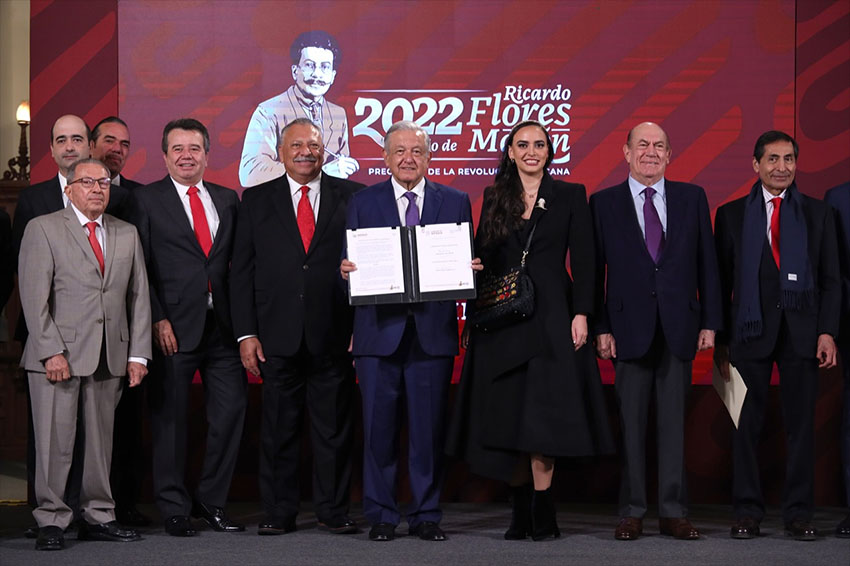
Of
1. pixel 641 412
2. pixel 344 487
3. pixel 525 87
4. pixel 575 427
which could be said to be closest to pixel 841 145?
pixel 525 87

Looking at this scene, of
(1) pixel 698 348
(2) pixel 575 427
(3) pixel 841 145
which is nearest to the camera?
(2) pixel 575 427

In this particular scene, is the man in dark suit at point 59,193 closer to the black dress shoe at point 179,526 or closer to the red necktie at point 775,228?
the black dress shoe at point 179,526

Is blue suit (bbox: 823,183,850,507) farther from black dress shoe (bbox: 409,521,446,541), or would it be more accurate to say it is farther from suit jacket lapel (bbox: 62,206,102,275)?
suit jacket lapel (bbox: 62,206,102,275)

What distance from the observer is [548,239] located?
4766 millimetres

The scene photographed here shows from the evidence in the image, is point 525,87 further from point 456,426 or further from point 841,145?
point 456,426

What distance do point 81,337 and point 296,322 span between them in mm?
928

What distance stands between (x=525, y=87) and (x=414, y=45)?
67 centimetres

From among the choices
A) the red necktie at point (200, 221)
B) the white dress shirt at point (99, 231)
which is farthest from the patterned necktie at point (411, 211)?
the white dress shirt at point (99, 231)

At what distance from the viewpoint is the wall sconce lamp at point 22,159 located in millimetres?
8789

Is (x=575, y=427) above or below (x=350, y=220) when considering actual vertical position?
below

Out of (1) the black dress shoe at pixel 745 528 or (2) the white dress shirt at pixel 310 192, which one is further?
(2) the white dress shirt at pixel 310 192

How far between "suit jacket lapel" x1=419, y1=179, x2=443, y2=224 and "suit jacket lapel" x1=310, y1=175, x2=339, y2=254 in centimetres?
45

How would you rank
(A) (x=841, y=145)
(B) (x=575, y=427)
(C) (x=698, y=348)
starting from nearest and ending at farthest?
(B) (x=575, y=427), (C) (x=698, y=348), (A) (x=841, y=145)

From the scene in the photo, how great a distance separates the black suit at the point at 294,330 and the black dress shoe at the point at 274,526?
0.08 ft
